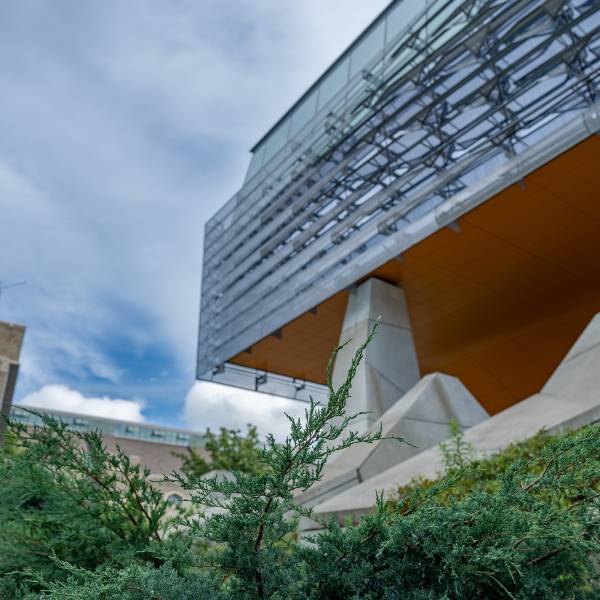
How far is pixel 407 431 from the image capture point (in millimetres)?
10727

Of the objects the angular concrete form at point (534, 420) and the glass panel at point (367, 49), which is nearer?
the angular concrete form at point (534, 420)

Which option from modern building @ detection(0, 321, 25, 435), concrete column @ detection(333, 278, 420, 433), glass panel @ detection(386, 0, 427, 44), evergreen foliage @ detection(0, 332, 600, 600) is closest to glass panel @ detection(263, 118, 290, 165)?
glass panel @ detection(386, 0, 427, 44)

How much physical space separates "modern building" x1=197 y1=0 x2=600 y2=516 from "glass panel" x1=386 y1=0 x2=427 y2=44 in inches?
3.3

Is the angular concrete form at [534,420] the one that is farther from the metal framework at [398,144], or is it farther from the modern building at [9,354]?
the modern building at [9,354]

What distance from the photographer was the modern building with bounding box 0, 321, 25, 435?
21734 mm

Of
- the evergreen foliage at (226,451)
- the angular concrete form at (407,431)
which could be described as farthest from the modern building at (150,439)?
the angular concrete form at (407,431)

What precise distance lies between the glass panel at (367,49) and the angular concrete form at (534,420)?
16.2 m

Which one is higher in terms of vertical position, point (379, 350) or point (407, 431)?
point (379, 350)

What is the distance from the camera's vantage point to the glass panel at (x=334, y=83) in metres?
23.1

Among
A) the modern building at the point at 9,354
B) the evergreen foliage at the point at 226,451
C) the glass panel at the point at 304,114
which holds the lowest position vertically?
the evergreen foliage at the point at 226,451

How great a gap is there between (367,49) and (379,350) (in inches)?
478

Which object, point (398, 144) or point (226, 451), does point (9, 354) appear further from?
point (398, 144)

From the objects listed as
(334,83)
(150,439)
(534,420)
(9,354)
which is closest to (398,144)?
(334,83)

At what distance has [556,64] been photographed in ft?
46.4
